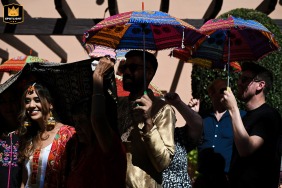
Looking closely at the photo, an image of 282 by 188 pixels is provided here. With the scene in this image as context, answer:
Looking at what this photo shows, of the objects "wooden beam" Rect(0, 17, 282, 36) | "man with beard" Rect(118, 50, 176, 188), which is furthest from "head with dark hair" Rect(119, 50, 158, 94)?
"wooden beam" Rect(0, 17, 282, 36)

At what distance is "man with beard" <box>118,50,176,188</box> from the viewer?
Answer: 12.4ft

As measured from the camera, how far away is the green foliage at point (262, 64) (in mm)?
7418

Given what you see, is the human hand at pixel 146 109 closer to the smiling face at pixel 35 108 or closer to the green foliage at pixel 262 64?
the smiling face at pixel 35 108

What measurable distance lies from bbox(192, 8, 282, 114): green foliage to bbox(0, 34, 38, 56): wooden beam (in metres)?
3.22

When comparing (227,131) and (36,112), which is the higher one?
(36,112)

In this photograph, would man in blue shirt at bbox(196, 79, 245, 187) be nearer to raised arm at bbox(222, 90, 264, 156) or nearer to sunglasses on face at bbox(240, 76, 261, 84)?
sunglasses on face at bbox(240, 76, 261, 84)

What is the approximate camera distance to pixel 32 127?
4.48 meters

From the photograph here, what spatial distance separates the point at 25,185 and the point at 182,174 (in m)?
1.14

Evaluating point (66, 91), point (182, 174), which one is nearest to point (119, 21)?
point (66, 91)

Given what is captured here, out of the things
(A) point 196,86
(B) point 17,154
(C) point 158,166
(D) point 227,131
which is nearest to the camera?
Answer: (C) point 158,166

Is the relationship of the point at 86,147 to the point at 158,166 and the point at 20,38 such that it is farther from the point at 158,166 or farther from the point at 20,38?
the point at 20,38

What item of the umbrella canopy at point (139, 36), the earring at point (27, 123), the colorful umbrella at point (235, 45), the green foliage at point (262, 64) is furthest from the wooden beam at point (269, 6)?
the earring at point (27, 123)

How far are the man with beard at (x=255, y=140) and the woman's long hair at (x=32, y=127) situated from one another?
4.31 ft

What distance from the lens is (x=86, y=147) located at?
405 cm
